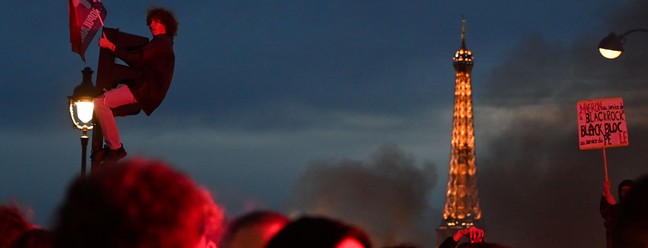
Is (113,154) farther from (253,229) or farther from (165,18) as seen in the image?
(253,229)

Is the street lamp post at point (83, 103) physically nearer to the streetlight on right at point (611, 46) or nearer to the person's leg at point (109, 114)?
the person's leg at point (109, 114)

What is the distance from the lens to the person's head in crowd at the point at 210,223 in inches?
124

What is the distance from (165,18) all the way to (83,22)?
1.45m

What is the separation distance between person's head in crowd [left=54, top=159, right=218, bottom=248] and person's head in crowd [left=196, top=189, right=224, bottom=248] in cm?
15

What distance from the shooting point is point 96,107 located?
8633 mm

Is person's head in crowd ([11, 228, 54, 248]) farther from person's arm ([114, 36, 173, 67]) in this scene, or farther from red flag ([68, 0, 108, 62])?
red flag ([68, 0, 108, 62])

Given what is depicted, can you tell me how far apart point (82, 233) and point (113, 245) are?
0.31 ft

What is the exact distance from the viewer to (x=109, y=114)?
8656 mm

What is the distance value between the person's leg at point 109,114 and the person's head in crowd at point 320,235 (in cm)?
563

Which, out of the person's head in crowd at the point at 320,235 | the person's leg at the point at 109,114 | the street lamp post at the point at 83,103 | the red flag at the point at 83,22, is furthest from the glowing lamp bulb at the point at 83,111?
the person's head in crowd at the point at 320,235

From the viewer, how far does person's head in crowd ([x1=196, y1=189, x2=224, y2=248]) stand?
10.4ft

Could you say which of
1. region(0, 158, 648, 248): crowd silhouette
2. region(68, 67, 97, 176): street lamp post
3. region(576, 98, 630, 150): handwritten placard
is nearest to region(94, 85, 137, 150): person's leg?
region(68, 67, 97, 176): street lamp post

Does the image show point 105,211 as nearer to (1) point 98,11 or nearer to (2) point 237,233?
(2) point 237,233

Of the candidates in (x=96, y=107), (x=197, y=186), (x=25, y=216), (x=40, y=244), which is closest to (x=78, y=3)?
(x=96, y=107)
